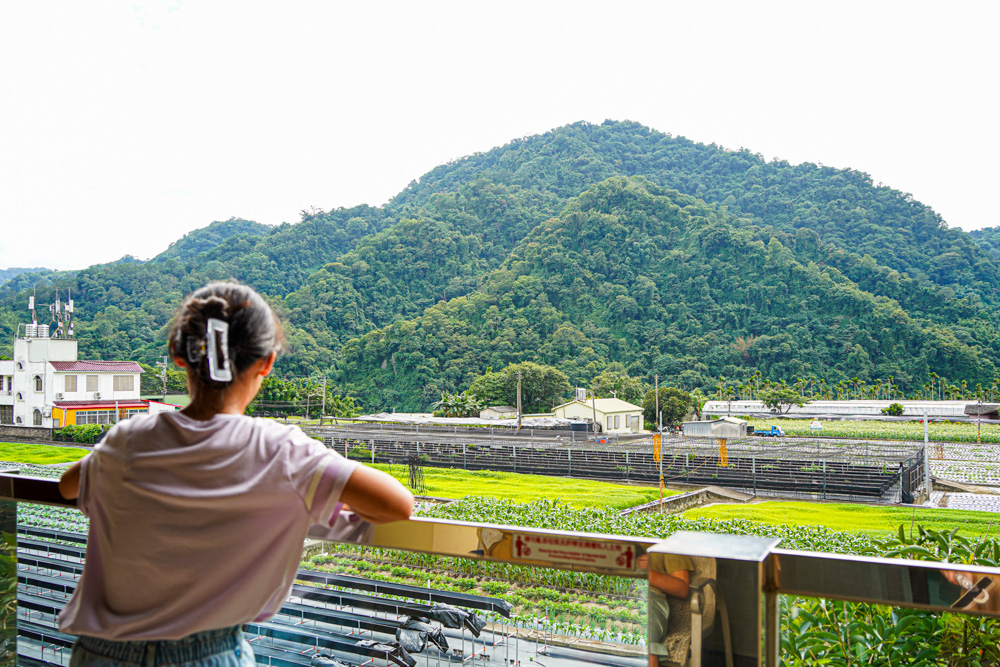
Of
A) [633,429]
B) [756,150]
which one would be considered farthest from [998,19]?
[633,429]

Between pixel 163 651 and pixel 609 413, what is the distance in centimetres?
4005

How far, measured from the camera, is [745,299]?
190ft

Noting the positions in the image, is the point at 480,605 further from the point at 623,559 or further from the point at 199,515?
the point at 199,515

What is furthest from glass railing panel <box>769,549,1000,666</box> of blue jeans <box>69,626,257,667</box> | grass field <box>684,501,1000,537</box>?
grass field <box>684,501,1000,537</box>

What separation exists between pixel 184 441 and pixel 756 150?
95.7 meters

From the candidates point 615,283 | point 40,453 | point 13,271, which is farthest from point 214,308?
point 615,283

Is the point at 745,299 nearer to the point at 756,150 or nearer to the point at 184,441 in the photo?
the point at 756,150

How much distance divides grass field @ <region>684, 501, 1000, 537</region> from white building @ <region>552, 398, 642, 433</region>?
18.0 meters

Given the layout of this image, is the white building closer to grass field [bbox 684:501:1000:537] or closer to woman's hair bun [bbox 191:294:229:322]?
grass field [bbox 684:501:1000:537]

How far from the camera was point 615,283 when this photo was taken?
206ft

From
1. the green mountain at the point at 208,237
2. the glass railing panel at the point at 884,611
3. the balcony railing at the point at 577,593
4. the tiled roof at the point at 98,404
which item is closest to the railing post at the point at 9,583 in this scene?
the balcony railing at the point at 577,593

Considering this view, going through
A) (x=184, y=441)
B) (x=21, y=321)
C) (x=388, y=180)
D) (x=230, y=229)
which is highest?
(x=388, y=180)

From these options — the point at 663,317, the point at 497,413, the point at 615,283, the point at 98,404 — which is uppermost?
the point at 615,283

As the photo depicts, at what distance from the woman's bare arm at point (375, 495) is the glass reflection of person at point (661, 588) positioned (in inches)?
10.1
